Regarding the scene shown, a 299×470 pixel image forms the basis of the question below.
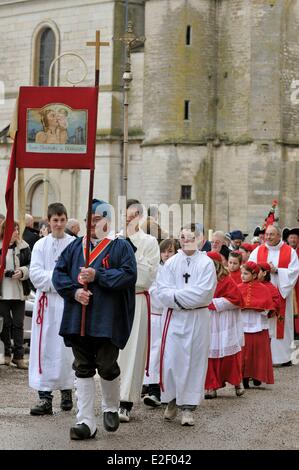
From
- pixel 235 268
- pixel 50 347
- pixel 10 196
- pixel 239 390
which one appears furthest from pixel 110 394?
pixel 235 268

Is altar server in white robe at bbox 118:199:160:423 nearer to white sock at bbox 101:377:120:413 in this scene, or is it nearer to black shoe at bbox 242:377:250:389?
white sock at bbox 101:377:120:413

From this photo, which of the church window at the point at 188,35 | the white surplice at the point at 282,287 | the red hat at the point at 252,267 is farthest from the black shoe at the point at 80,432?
the church window at the point at 188,35

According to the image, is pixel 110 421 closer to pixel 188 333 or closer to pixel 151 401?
pixel 188 333

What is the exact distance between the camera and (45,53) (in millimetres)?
44219

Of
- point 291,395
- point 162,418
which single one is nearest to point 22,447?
point 162,418

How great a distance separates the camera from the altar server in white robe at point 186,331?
10.6m

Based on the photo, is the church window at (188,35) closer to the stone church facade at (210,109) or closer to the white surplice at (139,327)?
the stone church facade at (210,109)

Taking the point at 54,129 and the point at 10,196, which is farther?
the point at 10,196

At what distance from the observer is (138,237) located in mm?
11180

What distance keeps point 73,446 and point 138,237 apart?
2871 millimetres

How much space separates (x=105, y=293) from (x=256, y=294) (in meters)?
4.82

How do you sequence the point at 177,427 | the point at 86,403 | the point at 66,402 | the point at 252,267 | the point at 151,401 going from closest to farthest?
1. the point at 86,403
2. the point at 177,427
3. the point at 66,402
4. the point at 151,401
5. the point at 252,267
